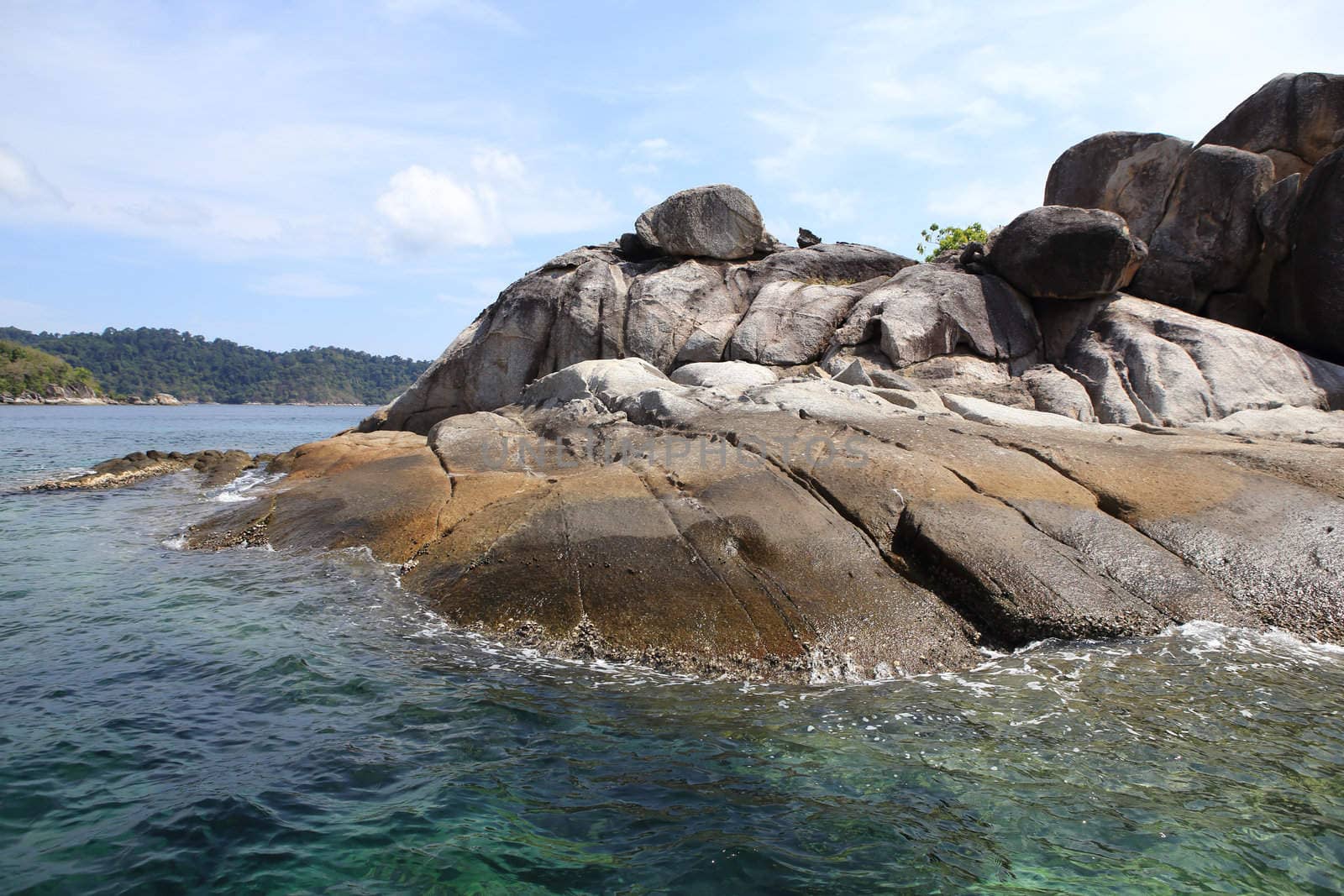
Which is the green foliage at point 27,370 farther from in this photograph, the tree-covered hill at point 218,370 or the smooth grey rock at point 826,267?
the smooth grey rock at point 826,267

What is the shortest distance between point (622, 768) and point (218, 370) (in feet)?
530

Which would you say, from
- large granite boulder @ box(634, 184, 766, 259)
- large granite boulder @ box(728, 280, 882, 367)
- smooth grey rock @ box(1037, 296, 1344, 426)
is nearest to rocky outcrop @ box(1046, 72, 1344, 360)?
smooth grey rock @ box(1037, 296, 1344, 426)

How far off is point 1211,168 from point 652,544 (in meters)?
17.4

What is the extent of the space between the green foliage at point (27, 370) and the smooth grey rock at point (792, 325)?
101 metres

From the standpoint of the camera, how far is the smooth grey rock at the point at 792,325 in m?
17.4

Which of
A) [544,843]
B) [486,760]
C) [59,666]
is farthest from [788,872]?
[59,666]

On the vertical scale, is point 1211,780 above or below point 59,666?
below

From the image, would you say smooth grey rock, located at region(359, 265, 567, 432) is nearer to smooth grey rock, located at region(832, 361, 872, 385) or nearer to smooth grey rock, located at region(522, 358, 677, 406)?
smooth grey rock, located at region(522, 358, 677, 406)

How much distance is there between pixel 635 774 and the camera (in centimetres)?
538

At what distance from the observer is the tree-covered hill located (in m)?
134

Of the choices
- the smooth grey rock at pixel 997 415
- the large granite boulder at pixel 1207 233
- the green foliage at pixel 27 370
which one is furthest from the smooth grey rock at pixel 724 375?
the green foliage at pixel 27 370

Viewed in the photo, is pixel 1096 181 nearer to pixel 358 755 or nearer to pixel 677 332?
pixel 677 332

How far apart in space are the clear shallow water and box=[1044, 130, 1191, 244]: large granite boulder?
15380 mm

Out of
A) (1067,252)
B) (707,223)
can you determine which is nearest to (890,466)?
(1067,252)
